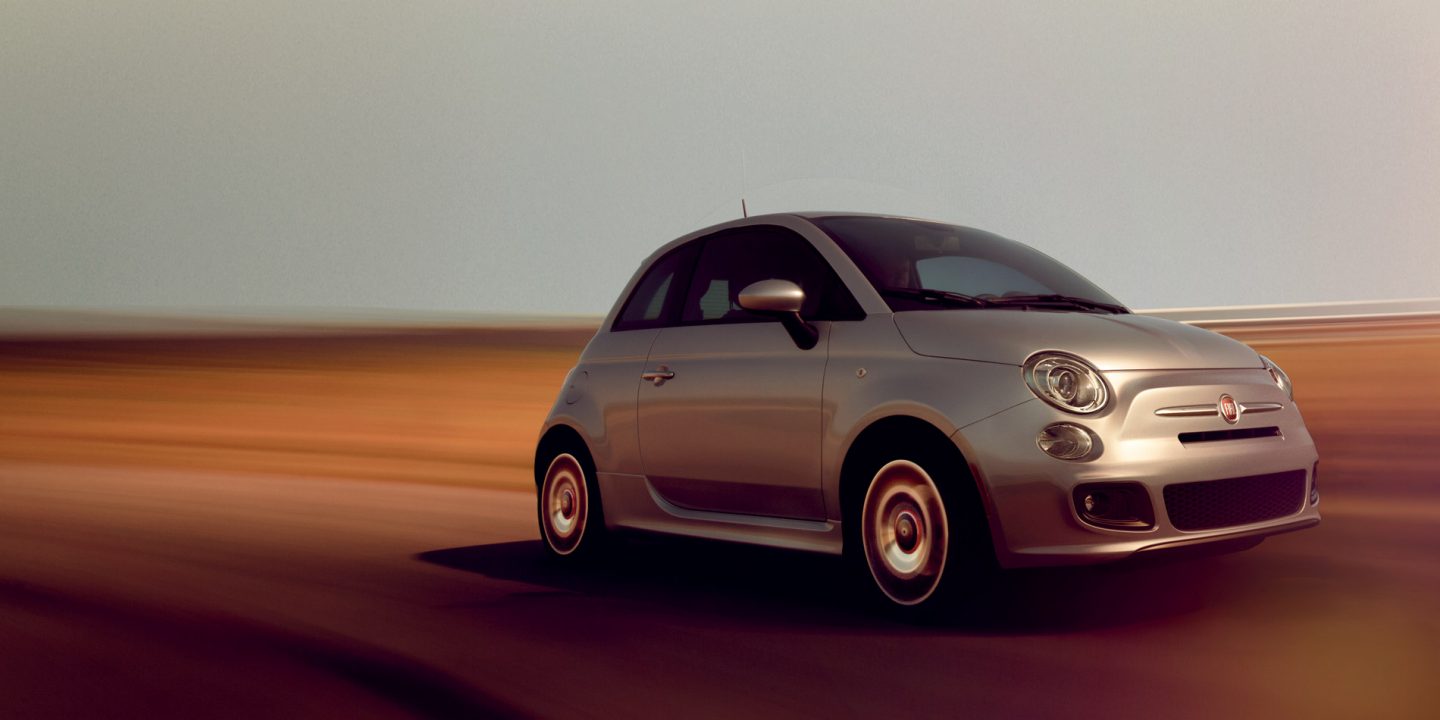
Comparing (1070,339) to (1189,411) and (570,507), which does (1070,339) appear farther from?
(570,507)

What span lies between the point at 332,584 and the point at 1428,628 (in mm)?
4953

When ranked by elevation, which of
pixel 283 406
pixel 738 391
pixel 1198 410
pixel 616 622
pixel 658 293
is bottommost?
pixel 283 406

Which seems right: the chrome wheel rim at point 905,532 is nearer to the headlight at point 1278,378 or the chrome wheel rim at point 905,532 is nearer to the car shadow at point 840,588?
the car shadow at point 840,588

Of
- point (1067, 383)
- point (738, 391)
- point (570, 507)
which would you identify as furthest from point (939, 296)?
point (570, 507)

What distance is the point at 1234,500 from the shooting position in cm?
570

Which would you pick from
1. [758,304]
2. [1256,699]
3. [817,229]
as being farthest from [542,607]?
[1256,699]

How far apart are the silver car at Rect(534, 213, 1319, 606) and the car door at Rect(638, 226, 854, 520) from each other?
0.04 feet

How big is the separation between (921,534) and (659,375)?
1975 mm

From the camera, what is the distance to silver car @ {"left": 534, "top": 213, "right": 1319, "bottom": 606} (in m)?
5.49

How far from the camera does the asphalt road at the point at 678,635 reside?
477 cm

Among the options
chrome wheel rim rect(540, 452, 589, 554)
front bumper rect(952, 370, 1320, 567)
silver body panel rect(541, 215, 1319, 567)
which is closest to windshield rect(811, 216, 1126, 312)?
silver body panel rect(541, 215, 1319, 567)

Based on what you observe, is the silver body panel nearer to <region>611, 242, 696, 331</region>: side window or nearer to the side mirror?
the side mirror

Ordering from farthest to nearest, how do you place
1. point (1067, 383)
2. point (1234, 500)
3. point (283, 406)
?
point (283, 406) < point (1234, 500) < point (1067, 383)

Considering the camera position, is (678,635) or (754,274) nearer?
(678,635)
